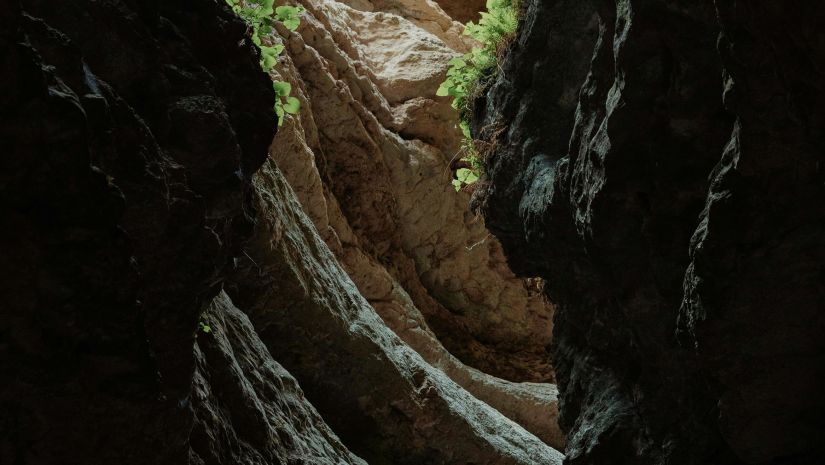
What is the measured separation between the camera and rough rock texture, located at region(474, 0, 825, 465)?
133 inches

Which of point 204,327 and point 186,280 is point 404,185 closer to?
point 204,327

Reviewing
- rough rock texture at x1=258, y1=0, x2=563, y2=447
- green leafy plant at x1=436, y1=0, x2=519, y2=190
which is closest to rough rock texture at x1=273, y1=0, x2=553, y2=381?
rough rock texture at x1=258, y1=0, x2=563, y2=447

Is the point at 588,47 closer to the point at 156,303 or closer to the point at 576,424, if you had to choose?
the point at 576,424

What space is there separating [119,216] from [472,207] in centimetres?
501

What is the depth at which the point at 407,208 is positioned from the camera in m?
14.6

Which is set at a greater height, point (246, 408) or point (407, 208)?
point (407, 208)

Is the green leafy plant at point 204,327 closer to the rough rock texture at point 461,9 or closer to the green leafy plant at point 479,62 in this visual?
the green leafy plant at point 479,62

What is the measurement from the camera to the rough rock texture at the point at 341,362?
8.02 meters

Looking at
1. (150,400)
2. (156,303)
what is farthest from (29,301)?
(156,303)

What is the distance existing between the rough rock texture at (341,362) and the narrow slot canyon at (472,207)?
3 cm

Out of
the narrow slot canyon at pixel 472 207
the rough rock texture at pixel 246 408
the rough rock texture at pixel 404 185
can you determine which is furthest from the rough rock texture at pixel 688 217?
the rough rock texture at pixel 404 185

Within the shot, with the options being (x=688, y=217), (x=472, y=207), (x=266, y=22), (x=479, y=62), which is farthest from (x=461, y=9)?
(x=688, y=217)

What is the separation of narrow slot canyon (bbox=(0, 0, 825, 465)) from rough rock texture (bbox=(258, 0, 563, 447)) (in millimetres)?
3632

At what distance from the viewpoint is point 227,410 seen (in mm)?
5695
